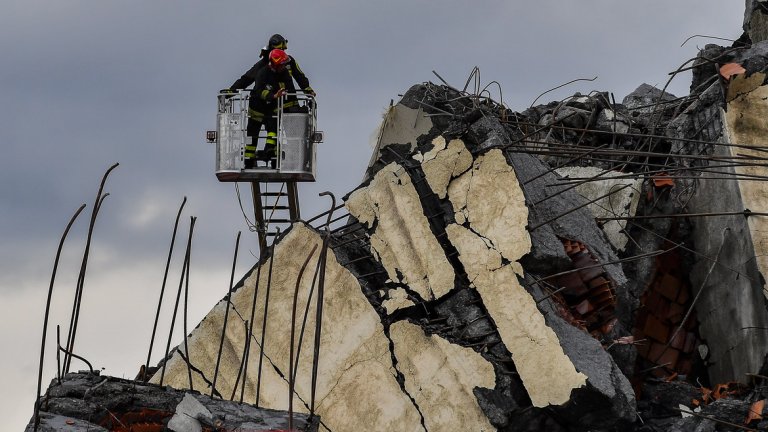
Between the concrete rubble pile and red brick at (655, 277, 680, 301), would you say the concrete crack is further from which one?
red brick at (655, 277, 680, 301)

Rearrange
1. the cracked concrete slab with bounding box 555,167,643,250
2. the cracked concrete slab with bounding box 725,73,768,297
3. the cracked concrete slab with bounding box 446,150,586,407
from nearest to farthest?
the cracked concrete slab with bounding box 446,150,586,407 < the cracked concrete slab with bounding box 725,73,768,297 < the cracked concrete slab with bounding box 555,167,643,250

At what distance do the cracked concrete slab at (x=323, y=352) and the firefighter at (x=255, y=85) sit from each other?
301 cm

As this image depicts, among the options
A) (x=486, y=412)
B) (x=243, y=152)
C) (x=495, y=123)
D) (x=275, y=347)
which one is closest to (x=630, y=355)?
(x=486, y=412)

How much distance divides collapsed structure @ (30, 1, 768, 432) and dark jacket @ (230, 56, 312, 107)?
283 centimetres

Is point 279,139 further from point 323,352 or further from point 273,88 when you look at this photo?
point 323,352

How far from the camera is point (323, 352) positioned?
32.3ft

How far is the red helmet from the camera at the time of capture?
13.1 m

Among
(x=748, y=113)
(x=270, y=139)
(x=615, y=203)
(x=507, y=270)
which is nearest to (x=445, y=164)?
(x=507, y=270)

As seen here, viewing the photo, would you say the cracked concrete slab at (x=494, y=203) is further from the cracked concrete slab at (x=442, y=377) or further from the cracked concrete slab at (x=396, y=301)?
the cracked concrete slab at (x=442, y=377)

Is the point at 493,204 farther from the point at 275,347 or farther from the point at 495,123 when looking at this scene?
the point at 275,347

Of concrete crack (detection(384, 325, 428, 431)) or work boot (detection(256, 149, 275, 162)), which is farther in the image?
work boot (detection(256, 149, 275, 162))

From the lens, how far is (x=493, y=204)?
9.62m

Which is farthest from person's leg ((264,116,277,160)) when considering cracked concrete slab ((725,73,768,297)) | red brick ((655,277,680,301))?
cracked concrete slab ((725,73,768,297))

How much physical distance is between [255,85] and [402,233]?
4007 mm
